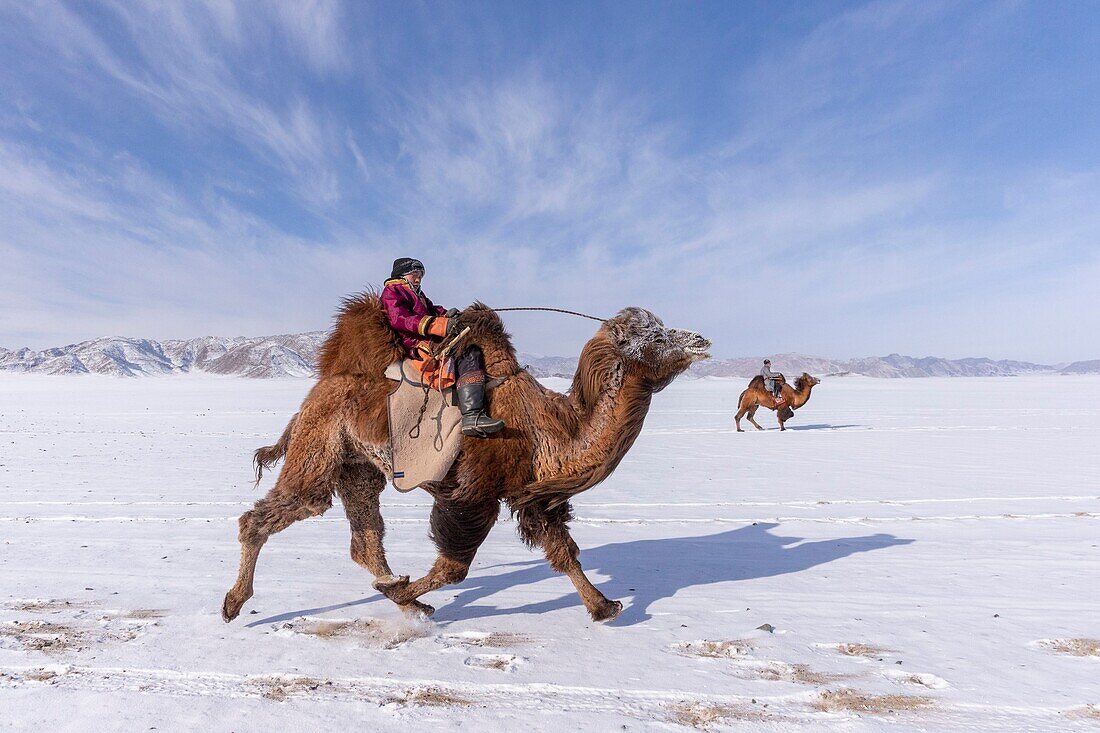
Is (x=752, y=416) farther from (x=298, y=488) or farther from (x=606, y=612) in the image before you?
(x=298, y=488)

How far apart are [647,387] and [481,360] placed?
1.06m

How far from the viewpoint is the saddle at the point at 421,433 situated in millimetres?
3707

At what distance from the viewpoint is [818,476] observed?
406 inches

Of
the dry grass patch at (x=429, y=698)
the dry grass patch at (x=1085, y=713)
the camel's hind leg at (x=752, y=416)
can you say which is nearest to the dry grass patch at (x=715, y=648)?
the dry grass patch at (x=429, y=698)

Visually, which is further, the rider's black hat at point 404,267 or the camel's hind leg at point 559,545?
the rider's black hat at point 404,267

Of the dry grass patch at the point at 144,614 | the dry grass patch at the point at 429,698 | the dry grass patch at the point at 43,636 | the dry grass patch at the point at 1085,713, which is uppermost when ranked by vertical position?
the dry grass patch at the point at 43,636

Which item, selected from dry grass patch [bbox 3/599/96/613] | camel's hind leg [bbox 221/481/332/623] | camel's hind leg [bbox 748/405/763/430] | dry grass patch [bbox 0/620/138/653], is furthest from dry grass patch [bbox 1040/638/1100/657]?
camel's hind leg [bbox 748/405/763/430]

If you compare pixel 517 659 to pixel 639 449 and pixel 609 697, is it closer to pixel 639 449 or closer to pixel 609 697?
pixel 609 697

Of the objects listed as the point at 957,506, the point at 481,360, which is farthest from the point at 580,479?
the point at 957,506

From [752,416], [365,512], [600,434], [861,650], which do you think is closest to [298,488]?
[365,512]

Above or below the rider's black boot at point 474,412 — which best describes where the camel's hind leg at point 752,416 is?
below

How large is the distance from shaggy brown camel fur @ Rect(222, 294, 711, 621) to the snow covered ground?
490 millimetres

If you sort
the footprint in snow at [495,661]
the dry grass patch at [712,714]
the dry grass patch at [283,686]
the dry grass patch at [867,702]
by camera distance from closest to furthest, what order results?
the dry grass patch at [712,714], the dry grass patch at [867,702], the dry grass patch at [283,686], the footprint in snow at [495,661]

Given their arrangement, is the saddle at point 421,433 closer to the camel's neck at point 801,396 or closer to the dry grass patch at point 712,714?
the dry grass patch at point 712,714
